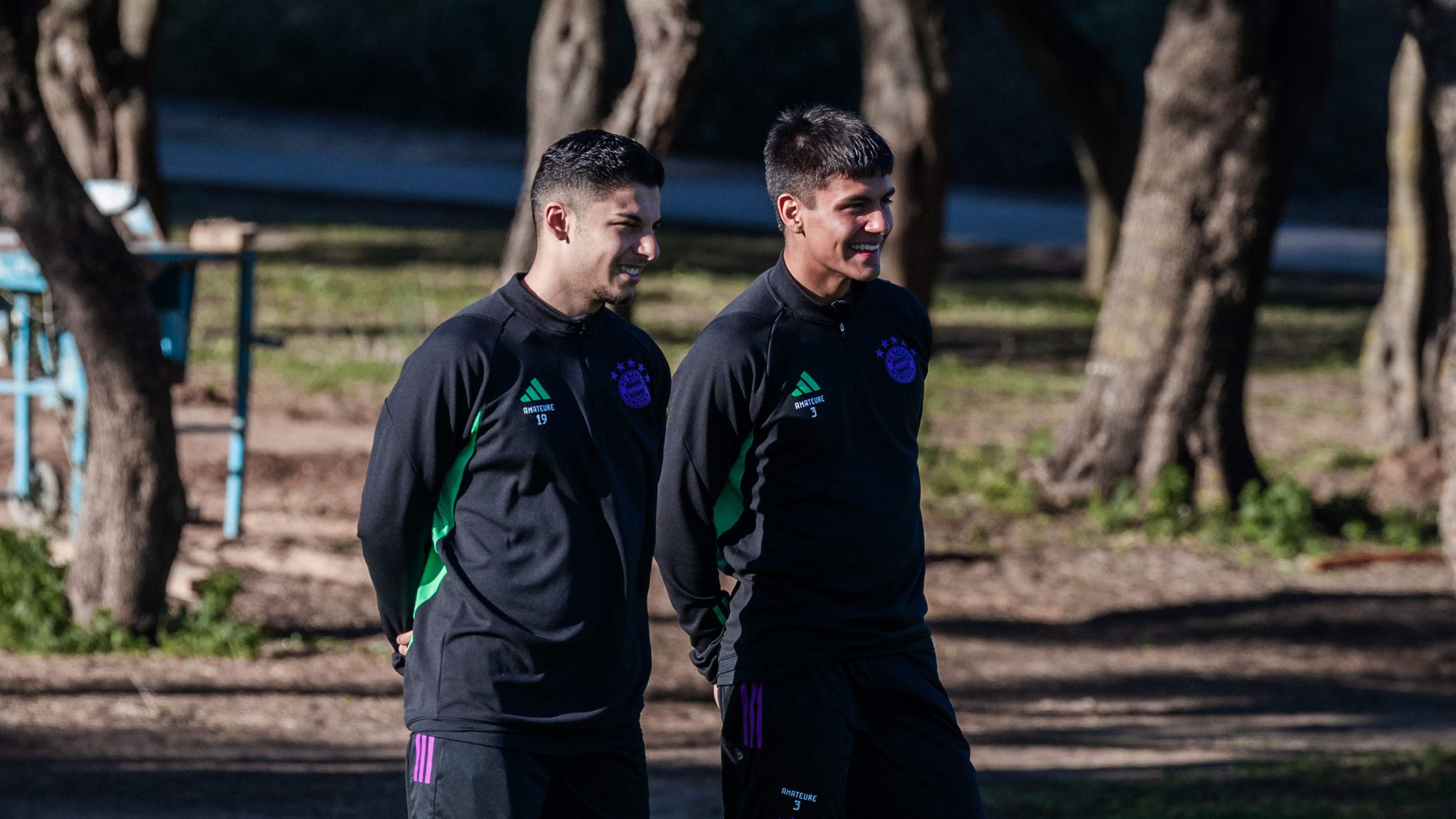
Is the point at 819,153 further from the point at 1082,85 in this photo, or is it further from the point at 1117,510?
the point at 1082,85

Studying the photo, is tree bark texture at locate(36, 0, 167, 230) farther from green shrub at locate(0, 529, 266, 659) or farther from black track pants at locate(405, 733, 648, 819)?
black track pants at locate(405, 733, 648, 819)

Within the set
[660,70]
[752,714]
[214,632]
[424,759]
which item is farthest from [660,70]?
[424,759]

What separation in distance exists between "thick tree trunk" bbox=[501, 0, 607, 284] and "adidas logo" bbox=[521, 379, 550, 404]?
6105mm

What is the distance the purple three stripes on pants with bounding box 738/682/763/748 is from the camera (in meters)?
3.61

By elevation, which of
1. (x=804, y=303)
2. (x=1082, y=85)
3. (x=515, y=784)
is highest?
(x=1082, y=85)

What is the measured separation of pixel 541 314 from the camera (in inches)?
134

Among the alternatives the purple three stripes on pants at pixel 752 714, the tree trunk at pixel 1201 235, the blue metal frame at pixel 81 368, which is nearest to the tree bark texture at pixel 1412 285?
the tree trunk at pixel 1201 235

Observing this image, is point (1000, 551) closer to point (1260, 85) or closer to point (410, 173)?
point (1260, 85)

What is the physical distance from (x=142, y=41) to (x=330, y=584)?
5950 millimetres

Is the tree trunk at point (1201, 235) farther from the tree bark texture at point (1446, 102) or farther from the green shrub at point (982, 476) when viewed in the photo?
the tree bark texture at point (1446, 102)

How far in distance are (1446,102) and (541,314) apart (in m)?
3.18

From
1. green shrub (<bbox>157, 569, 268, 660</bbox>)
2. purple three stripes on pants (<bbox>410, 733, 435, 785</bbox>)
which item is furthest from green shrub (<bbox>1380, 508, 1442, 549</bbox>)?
purple three stripes on pants (<bbox>410, 733, 435, 785</bbox>)

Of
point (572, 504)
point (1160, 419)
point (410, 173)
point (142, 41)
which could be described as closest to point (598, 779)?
point (572, 504)

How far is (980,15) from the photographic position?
3500 cm
